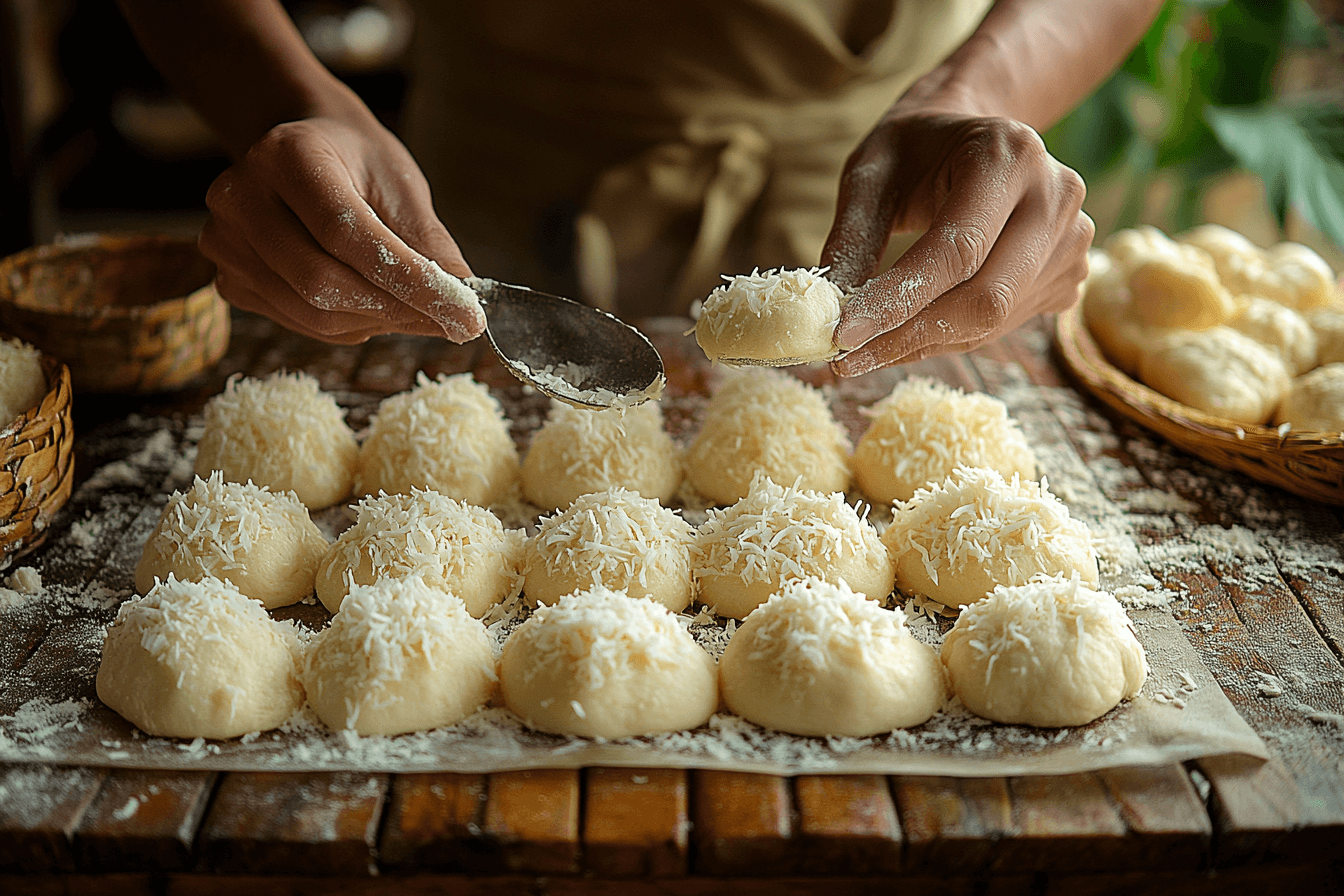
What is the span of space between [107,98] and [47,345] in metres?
3.01

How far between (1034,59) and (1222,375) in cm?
74

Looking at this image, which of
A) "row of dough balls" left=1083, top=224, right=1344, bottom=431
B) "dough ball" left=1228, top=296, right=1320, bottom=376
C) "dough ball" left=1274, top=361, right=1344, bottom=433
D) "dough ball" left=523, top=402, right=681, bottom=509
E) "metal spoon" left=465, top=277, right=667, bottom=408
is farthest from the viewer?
"dough ball" left=1228, top=296, right=1320, bottom=376

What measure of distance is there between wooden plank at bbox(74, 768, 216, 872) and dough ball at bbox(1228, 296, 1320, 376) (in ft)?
7.14

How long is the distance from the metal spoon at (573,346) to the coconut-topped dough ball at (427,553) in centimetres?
27

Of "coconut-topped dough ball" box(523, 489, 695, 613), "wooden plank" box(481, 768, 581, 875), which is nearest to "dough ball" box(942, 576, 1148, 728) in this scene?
"coconut-topped dough ball" box(523, 489, 695, 613)

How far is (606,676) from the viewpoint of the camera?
4.33ft

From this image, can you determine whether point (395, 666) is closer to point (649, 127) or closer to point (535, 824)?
point (535, 824)

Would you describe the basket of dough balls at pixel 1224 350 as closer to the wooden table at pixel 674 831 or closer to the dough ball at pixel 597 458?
the wooden table at pixel 674 831

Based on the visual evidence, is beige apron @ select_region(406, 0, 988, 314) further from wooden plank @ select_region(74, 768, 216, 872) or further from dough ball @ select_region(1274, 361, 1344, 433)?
wooden plank @ select_region(74, 768, 216, 872)

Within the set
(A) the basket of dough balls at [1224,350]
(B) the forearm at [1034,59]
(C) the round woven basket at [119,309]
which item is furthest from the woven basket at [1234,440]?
(C) the round woven basket at [119,309]

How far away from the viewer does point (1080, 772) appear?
1284 mm

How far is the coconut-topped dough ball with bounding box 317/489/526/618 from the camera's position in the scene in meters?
1.56

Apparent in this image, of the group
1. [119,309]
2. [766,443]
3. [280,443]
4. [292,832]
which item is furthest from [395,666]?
[119,309]

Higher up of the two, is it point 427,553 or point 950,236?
point 950,236
